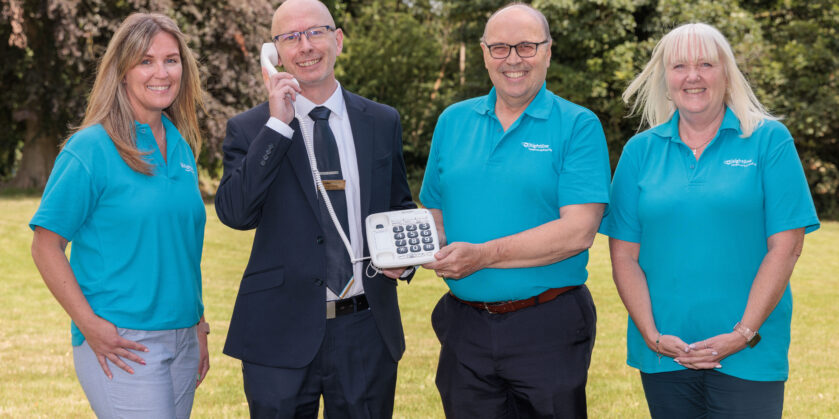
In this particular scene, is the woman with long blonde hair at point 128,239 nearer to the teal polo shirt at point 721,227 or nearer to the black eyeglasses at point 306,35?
the black eyeglasses at point 306,35

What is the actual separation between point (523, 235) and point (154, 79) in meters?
1.65

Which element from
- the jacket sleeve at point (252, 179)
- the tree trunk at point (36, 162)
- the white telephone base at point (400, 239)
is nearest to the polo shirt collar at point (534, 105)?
the white telephone base at point (400, 239)

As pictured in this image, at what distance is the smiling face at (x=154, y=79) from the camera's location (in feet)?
10.7

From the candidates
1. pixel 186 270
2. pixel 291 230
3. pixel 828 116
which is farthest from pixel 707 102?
pixel 828 116

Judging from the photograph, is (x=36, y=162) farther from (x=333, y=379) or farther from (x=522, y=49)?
(x=522, y=49)

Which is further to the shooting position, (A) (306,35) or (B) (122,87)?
(A) (306,35)

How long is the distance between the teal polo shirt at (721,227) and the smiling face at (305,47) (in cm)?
147

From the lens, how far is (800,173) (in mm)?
3221

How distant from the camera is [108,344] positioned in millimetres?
3066

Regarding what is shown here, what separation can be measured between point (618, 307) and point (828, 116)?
50.9 ft

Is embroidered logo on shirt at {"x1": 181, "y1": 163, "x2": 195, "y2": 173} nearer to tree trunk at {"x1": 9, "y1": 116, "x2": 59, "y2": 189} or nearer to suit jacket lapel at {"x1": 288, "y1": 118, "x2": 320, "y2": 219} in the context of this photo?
suit jacket lapel at {"x1": 288, "y1": 118, "x2": 320, "y2": 219}

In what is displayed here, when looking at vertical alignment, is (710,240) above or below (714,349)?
above

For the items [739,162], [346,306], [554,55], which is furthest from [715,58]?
[554,55]

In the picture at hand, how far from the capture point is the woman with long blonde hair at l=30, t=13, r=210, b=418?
120 inches
